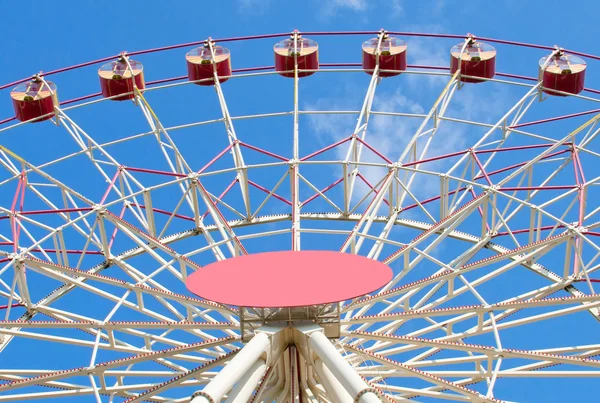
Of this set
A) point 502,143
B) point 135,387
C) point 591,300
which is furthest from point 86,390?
point 502,143

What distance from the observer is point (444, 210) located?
90.4ft

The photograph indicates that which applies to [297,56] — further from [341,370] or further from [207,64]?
[341,370]

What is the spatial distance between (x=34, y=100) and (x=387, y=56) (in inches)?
499

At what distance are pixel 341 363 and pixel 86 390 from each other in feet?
23.8

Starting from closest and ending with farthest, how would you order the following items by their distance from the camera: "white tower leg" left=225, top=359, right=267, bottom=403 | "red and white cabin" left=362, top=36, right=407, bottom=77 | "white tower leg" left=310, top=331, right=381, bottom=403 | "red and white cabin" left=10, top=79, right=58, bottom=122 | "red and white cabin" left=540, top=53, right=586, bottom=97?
"white tower leg" left=310, top=331, right=381, bottom=403 → "white tower leg" left=225, top=359, right=267, bottom=403 → "red and white cabin" left=540, top=53, right=586, bottom=97 → "red and white cabin" left=10, top=79, right=58, bottom=122 → "red and white cabin" left=362, top=36, right=407, bottom=77

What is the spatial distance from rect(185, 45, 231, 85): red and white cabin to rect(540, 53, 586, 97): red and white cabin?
37.3 feet

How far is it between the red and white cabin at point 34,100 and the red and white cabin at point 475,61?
1437 cm

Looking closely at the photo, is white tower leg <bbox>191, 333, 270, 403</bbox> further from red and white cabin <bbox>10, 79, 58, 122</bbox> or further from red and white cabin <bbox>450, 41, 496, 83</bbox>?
red and white cabin <bbox>450, 41, 496, 83</bbox>

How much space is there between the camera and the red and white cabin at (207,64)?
32.4m

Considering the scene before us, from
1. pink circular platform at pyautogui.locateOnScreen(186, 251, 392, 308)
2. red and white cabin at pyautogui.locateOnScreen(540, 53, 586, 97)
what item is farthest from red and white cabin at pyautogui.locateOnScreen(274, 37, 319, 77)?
pink circular platform at pyautogui.locateOnScreen(186, 251, 392, 308)

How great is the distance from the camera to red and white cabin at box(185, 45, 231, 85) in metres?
32.4

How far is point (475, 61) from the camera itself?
1229 inches

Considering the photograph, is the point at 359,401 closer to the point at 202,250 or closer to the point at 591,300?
the point at 591,300

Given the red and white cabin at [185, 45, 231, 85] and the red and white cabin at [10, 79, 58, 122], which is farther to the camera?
the red and white cabin at [185, 45, 231, 85]
